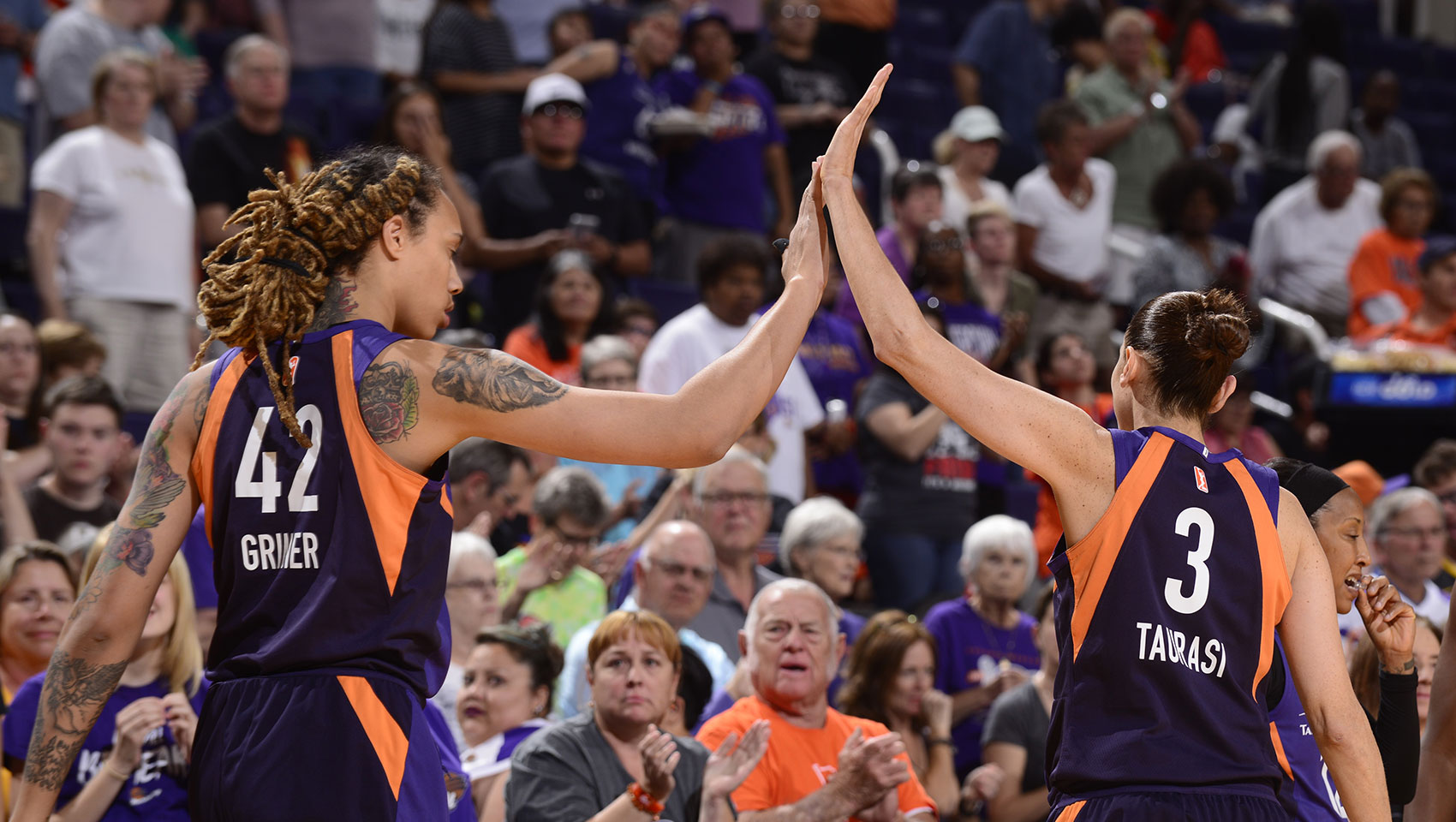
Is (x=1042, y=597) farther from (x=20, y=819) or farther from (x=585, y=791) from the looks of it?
(x=20, y=819)

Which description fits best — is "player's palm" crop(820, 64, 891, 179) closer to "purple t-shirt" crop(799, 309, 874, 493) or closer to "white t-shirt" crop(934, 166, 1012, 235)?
"purple t-shirt" crop(799, 309, 874, 493)

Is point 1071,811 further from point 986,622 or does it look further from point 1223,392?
point 986,622

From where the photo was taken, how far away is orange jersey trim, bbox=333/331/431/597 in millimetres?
2643

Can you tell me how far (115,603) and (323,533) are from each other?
1.42ft

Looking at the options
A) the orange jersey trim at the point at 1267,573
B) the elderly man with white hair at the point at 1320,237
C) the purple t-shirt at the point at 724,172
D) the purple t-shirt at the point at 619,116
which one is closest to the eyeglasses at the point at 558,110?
the purple t-shirt at the point at 724,172

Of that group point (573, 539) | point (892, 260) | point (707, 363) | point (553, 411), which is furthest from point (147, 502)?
point (892, 260)

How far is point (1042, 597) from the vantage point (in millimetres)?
6105

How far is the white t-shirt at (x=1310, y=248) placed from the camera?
1099 cm

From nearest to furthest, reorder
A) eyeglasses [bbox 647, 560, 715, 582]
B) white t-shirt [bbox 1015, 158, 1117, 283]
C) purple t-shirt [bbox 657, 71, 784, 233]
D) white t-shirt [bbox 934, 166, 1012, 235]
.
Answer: eyeglasses [bbox 647, 560, 715, 582] < purple t-shirt [bbox 657, 71, 784, 233] < white t-shirt [bbox 934, 166, 1012, 235] < white t-shirt [bbox 1015, 158, 1117, 283]

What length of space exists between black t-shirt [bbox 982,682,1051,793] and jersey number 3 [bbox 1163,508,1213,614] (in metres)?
3.11

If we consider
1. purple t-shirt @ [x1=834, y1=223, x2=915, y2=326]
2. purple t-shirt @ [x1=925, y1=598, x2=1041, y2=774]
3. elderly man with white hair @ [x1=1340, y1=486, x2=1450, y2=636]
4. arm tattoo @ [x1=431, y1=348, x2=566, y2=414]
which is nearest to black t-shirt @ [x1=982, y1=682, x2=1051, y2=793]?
purple t-shirt @ [x1=925, y1=598, x2=1041, y2=774]

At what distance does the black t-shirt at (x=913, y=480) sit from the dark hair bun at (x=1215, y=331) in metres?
4.39

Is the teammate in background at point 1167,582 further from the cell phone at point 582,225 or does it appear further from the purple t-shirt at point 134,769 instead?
the cell phone at point 582,225

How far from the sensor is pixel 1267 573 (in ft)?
9.59
